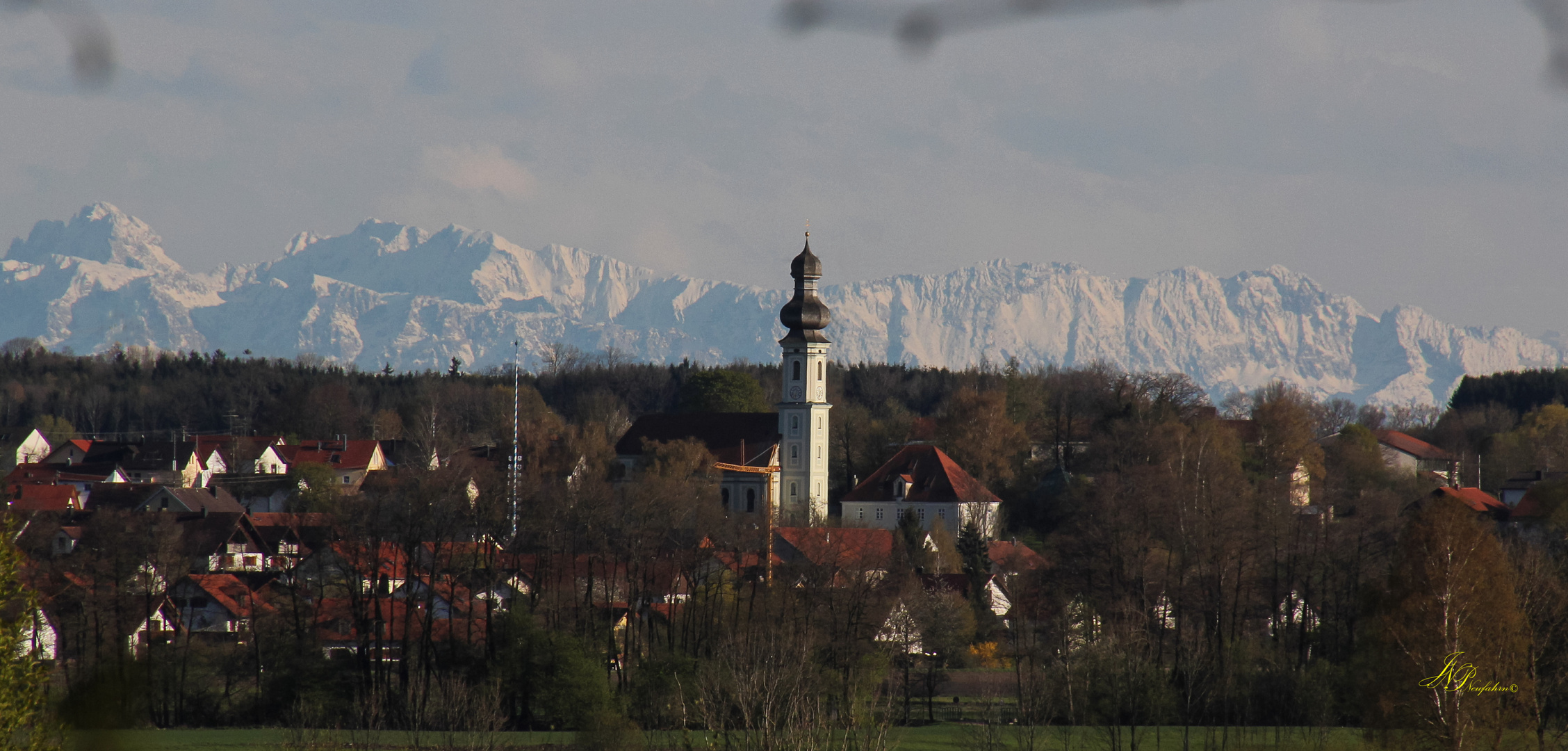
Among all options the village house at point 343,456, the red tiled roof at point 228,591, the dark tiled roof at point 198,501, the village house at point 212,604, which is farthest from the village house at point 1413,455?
the village house at point 212,604

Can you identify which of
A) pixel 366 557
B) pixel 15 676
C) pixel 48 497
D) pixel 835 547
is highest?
pixel 48 497

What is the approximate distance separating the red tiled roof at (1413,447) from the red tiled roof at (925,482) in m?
46.9

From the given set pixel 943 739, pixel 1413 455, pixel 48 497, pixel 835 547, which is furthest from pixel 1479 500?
pixel 48 497

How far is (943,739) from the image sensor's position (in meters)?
55.7

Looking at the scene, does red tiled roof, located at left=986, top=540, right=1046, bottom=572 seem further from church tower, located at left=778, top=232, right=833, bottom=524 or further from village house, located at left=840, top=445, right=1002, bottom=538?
church tower, located at left=778, top=232, right=833, bottom=524

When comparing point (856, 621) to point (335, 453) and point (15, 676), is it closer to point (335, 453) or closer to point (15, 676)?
point (15, 676)

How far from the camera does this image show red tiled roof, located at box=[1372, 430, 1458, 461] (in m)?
144

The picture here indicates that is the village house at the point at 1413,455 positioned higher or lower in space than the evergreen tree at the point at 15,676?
higher

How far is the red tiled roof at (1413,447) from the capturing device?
144m

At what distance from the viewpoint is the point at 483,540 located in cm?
7019

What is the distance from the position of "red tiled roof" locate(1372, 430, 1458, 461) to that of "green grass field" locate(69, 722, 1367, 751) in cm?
9355

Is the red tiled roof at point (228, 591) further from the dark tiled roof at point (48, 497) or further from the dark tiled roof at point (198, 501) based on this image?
the dark tiled roof at point (48, 497)

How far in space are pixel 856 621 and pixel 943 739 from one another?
292 inches

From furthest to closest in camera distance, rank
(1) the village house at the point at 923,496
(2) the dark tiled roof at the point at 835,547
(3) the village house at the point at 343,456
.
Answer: (3) the village house at the point at 343,456
(1) the village house at the point at 923,496
(2) the dark tiled roof at the point at 835,547
